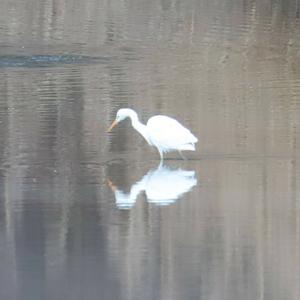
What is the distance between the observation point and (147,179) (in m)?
13.2

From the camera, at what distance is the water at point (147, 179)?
9453 millimetres

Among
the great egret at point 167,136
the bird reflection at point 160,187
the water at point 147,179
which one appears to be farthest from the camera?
the great egret at point 167,136

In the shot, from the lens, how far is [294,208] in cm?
1165

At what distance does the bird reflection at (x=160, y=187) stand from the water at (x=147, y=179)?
21 millimetres

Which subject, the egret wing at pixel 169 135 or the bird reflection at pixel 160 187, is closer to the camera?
the bird reflection at pixel 160 187

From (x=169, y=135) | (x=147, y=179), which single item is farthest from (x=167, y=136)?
(x=147, y=179)

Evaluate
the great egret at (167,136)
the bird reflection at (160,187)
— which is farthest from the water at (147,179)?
the great egret at (167,136)

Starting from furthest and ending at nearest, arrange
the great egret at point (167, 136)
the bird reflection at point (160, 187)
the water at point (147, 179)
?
the great egret at point (167, 136)
the bird reflection at point (160, 187)
the water at point (147, 179)

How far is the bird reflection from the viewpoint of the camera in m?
12.1

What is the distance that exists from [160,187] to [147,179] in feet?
1.53

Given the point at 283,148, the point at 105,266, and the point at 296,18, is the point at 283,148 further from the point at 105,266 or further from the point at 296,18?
the point at 296,18

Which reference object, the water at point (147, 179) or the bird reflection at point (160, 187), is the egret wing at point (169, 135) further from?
the bird reflection at point (160, 187)

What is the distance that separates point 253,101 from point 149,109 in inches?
65.3

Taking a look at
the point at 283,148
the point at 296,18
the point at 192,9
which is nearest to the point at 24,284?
the point at 283,148
